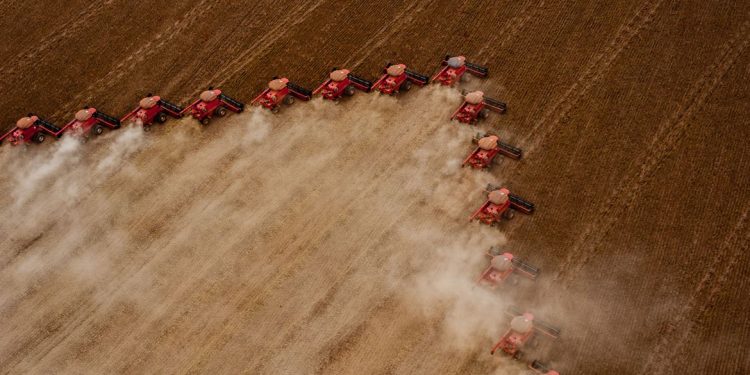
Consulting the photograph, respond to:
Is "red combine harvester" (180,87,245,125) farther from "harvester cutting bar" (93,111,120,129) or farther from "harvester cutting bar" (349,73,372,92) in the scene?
"harvester cutting bar" (349,73,372,92)

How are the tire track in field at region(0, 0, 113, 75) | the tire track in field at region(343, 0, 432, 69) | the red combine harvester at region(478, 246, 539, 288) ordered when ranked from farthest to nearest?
the tire track in field at region(0, 0, 113, 75)
the tire track in field at region(343, 0, 432, 69)
the red combine harvester at region(478, 246, 539, 288)

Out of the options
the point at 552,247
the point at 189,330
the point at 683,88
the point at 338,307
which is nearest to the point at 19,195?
the point at 189,330

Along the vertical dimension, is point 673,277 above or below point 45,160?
above

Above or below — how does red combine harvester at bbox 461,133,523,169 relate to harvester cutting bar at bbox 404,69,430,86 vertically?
below

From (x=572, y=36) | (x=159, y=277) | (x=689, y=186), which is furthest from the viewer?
(x=572, y=36)

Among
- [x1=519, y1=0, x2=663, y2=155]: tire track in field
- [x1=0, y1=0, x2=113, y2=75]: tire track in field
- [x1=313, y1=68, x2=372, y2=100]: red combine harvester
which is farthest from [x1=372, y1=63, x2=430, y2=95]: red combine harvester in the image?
[x1=0, y1=0, x2=113, y2=75]: tire track in field

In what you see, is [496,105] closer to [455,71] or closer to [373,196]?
[455,71]

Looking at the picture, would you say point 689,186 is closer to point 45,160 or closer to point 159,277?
point 159,277
